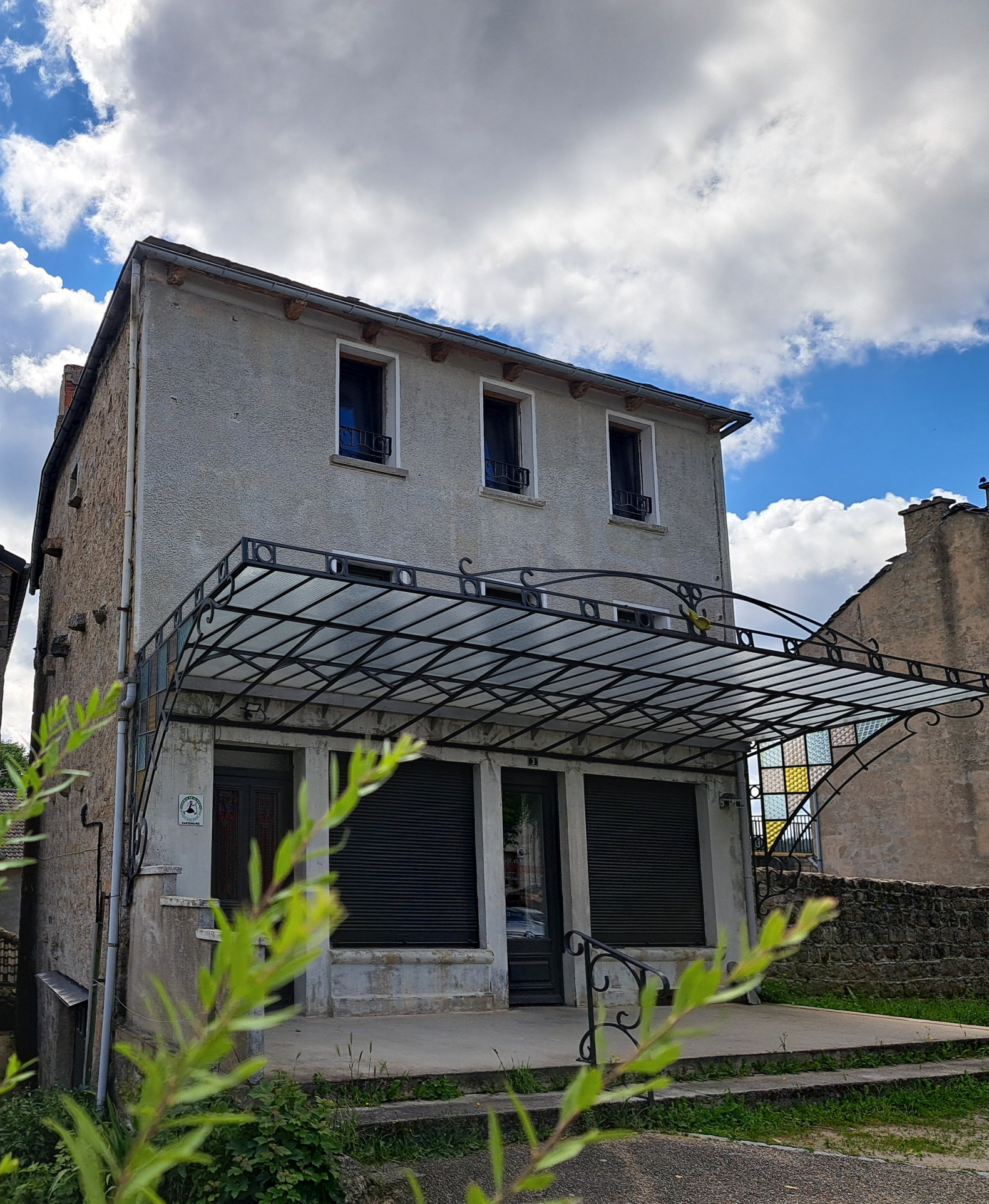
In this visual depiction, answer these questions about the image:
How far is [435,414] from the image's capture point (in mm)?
13008

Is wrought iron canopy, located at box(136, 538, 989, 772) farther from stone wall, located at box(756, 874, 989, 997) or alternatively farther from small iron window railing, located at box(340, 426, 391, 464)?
stone wall, located at box(756, 874, 989, 997)

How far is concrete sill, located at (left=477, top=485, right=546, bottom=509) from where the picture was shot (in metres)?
13.1

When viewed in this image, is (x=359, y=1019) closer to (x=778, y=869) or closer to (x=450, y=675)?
(x=450, y=675)

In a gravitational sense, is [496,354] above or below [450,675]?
above

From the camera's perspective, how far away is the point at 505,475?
45.0 feet

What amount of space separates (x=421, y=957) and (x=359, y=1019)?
1.07 m

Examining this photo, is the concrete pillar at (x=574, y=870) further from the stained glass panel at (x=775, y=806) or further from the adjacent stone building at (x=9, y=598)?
the stained glass panel at (x=775, y=806)

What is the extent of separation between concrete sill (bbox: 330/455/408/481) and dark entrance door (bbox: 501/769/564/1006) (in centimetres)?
354

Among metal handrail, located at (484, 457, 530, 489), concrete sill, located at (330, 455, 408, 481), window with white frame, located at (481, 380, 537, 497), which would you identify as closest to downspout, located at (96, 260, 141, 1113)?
concrete sill, located at (330, 455, 408, 481)

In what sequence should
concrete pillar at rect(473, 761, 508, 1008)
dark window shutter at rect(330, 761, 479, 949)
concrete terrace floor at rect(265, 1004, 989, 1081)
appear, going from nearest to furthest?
concrete terrace floor at rect(265, 1004, 989, 1081), dark window shutter at rect(330, 761, 479, 949), concrete pillar at rect(473, 761, 508, 1008)

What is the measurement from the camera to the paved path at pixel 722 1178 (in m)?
6.05

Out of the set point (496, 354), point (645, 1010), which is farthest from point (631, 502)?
point (645, 1010)

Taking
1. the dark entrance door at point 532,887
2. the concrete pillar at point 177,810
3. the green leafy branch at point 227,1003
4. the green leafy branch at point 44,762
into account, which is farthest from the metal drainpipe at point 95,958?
the green leafy branch at point 227,1003

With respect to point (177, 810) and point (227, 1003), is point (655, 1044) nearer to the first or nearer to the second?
point (227, 1003)
